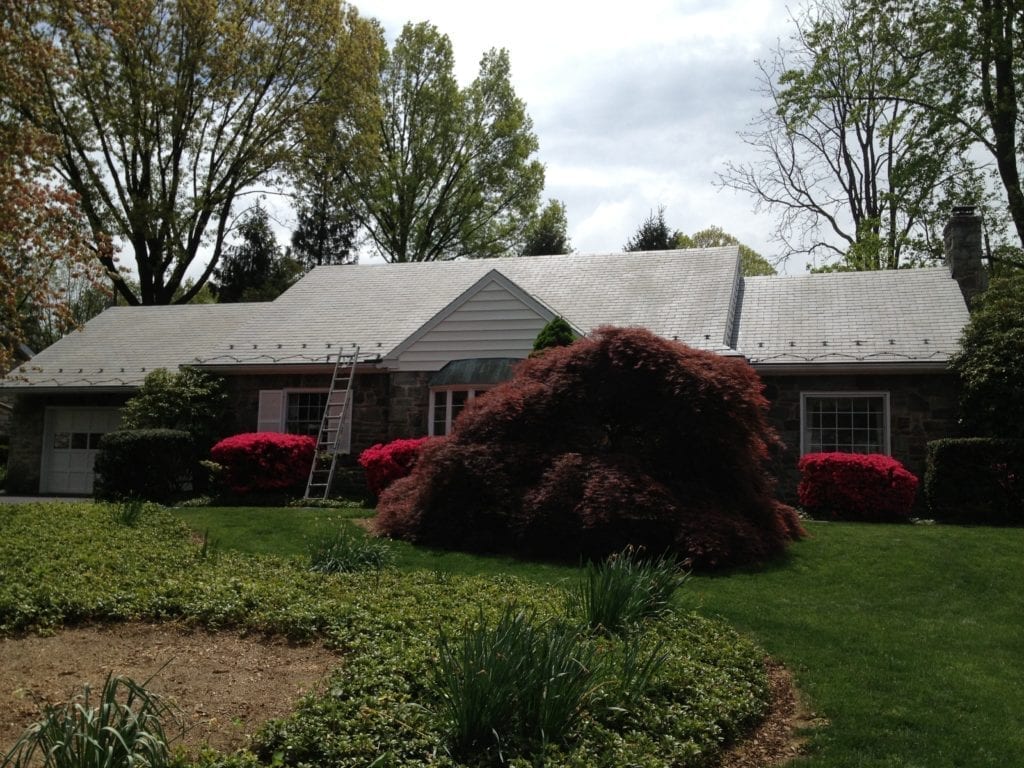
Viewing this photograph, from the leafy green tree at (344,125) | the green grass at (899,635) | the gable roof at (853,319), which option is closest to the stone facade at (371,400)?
the gable roof at (853,319)

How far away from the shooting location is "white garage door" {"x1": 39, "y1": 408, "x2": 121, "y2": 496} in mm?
21188

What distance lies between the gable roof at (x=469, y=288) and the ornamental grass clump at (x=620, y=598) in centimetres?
932

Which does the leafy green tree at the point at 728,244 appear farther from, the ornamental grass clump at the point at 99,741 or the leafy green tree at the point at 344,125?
the ornamental grass clump at the point at 99,741

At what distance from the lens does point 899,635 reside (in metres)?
7.33

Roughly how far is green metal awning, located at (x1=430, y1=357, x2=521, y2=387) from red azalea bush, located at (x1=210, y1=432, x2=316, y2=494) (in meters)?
2.95

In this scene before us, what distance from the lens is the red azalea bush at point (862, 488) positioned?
13.8m

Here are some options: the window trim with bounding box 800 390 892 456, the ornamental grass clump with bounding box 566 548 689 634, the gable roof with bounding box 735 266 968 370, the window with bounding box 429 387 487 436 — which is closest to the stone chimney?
the gable roof with bounding box 735 266 968 370

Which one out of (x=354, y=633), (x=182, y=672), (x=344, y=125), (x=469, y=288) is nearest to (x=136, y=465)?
(x=469, y=288)

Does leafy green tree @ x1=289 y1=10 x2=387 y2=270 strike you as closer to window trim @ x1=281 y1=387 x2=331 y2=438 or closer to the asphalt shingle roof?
the asphalt shingle roof

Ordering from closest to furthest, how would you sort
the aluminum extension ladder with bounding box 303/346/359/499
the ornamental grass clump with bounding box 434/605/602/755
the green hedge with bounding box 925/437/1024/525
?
the ornamental grass clump with bounding box 434/605/602/755, the green hedge with bounding box 925/437/1024/525, the aluminum extension ladder with bounding box 303/346/359/499

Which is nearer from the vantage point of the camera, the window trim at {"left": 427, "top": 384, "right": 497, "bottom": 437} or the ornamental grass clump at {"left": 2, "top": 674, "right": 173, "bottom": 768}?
the ornamental grass clump at {"left": 2, "top": 674, "right": 173, "bottom": 768}

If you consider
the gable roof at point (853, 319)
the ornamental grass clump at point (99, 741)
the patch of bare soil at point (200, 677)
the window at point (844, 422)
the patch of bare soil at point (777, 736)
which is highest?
the gable roof at point (853, 319)

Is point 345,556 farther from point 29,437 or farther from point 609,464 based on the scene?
point 29,437

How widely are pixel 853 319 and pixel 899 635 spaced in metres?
11.1
